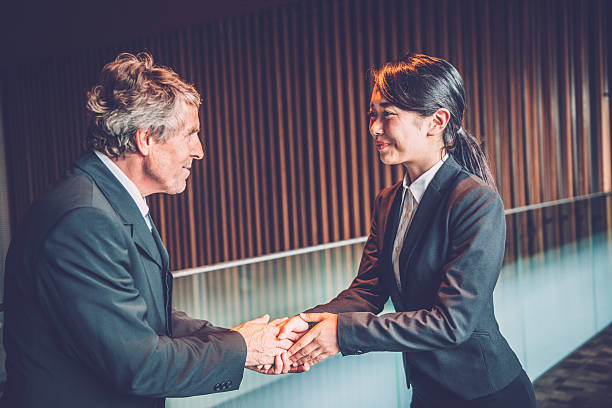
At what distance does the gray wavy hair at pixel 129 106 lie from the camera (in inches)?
51.3

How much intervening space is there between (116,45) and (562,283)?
6.08 m

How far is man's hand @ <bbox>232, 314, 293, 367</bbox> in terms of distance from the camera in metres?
1.53

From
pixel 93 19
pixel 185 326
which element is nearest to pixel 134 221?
pixel 185 326

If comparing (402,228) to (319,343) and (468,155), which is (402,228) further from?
(319,343)

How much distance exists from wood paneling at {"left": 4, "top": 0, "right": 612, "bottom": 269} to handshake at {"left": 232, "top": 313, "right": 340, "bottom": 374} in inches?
167

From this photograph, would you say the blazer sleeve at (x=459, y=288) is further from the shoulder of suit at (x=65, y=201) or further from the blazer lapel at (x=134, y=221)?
the shoulder of suit at (x=65, y=201)

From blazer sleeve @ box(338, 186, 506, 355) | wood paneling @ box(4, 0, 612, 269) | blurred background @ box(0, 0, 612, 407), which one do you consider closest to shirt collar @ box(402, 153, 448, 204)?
blazer sleeve @ box(338, 186, 506, 355)

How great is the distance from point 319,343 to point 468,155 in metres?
0.60

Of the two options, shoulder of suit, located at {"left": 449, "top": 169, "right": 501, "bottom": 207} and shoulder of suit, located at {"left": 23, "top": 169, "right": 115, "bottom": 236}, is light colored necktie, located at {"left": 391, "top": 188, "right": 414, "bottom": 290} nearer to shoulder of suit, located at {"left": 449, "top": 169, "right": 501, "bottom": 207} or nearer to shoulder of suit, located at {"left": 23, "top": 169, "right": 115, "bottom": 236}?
shoulder of suit, located at {"left": 449, "top": 169, "right": 501, "bottom": 207}

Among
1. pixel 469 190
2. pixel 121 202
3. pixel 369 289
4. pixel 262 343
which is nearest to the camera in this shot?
pixel 121 202

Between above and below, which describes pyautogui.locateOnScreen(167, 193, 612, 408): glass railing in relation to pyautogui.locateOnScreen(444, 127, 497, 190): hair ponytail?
below

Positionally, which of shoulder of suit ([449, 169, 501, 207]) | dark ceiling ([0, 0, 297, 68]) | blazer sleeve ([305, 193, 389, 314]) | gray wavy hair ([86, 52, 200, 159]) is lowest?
blazer sleeve ([305, 193, 389, 314])

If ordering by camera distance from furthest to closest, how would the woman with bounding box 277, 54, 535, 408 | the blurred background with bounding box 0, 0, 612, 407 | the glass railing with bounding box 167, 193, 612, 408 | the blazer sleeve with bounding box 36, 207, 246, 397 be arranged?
the blurred background with bounding box 0, 0, 612, 407 < the glass railing with bounding box 167, 193, 612, 408 < the woman with bounding box 277, 54, 535, 408 < the blazer sleeve with bounding box 36, 207, 246, 397

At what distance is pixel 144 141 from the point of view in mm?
1329
